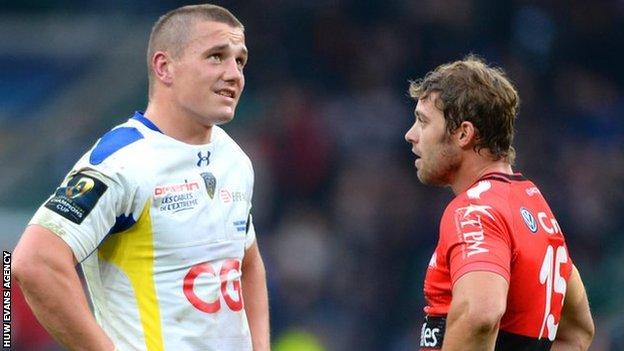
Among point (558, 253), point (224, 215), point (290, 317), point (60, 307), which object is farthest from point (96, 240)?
point (290, 317)

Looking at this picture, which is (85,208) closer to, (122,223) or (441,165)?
(122,223)

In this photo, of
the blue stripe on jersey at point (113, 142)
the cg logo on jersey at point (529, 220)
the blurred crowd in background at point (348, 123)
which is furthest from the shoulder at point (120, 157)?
the blurred crowd in background at point (348, 123)

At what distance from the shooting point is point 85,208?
365 cm

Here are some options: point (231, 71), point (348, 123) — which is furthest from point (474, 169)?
point (348, 123)

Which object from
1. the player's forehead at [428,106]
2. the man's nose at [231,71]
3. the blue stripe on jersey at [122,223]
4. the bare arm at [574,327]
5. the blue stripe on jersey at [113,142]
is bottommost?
the bare arm at [574,327]

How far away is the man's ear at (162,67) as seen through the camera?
4.07m

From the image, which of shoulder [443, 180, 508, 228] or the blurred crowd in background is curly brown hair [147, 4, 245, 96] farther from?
the blurred crowd in background

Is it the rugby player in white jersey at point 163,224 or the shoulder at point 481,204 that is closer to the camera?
the rugby player in white jersey at point 163,224

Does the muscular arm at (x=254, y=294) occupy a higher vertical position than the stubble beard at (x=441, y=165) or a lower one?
lower

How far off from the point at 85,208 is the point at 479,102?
135 centimetres

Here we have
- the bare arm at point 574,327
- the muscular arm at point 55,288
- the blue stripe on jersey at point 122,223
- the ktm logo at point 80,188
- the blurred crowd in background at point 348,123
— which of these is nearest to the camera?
the muscular arm at point 55,288

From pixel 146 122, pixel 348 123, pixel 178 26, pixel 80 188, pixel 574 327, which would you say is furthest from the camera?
pixel 348 123

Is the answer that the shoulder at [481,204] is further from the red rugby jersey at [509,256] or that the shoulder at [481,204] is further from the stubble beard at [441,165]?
the stubble beard at [441,165]

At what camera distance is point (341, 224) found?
9531 millimetres
